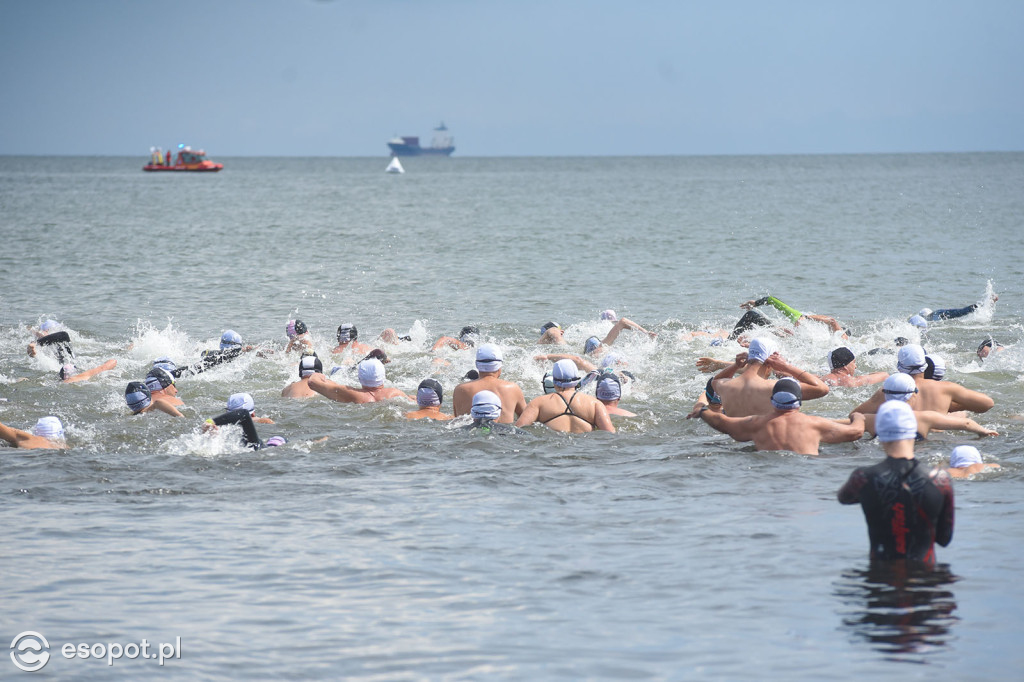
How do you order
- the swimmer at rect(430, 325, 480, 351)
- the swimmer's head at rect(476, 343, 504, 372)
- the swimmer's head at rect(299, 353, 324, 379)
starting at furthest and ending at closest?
the swimmer at rect(430, 325, 480, 351)
the swimmer's head at rect(299, 353, 324, 379)
the swimmer's head at rect(476, 343, 504, 372)

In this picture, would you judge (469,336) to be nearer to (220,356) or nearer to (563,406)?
(220,356)

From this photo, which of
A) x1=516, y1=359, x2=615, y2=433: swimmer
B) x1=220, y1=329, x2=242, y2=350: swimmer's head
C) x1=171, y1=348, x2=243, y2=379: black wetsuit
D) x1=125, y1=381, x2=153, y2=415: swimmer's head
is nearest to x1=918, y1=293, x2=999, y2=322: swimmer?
x1=516, y1=359, x2=615, y2=433: swimmer

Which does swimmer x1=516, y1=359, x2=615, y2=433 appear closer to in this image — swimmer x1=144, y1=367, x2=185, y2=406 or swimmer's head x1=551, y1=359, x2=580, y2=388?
swimmer's head x1=551, y1=359, x2=580, y2=388

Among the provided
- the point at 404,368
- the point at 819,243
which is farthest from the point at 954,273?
the point at 404,368

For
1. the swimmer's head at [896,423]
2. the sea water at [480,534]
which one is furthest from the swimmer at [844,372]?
the swimmer's head at [896,423]

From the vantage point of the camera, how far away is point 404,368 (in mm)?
19094

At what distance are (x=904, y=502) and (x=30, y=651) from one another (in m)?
5.95

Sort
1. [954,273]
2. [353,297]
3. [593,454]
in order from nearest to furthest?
[593,454] → [353,297] → [954,273]

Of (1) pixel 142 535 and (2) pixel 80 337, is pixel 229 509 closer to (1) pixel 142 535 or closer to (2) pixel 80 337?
(1) pixel 142 535

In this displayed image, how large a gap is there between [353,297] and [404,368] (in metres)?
14.1

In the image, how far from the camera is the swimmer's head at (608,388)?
44.2 ft

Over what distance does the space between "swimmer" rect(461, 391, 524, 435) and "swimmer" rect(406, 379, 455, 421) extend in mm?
935

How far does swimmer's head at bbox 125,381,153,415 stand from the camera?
45.9 ft

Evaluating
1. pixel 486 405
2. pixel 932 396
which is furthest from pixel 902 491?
pixel 486 405
